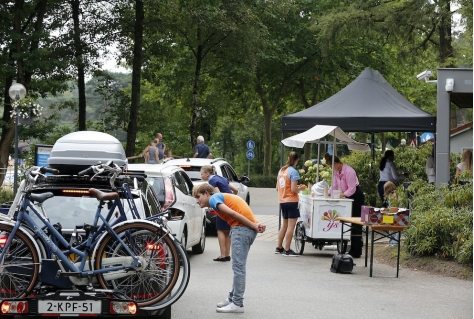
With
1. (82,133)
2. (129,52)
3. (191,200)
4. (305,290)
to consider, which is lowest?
(305,290)

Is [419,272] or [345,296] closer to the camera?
[345,296]

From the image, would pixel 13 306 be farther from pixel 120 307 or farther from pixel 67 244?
pixel 120 307

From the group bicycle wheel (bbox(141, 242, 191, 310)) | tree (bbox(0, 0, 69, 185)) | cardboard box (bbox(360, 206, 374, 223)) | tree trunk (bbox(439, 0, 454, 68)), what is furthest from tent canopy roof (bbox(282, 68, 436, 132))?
tree (bbox(0, 0, 69, 185))

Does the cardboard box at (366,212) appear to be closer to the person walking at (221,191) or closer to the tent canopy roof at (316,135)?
the person walking at (221,191)

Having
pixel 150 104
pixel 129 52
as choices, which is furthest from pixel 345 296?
pixel 150 104

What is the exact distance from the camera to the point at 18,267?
7461 mm

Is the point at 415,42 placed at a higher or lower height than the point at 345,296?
higher

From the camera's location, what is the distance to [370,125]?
18.3 metres

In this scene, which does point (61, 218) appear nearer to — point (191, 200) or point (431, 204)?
point (191, 200)

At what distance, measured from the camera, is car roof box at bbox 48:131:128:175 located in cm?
1038

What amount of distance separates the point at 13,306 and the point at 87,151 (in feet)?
12.0

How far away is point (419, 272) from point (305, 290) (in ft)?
9.10

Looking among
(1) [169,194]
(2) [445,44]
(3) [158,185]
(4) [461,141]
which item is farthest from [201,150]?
(4) [461,141]

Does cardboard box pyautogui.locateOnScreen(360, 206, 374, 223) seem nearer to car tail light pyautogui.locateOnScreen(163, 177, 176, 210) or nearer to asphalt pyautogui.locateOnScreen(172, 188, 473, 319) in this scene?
asphalt pyautogui.locateOnScreen(172, 188, 473, 319)
